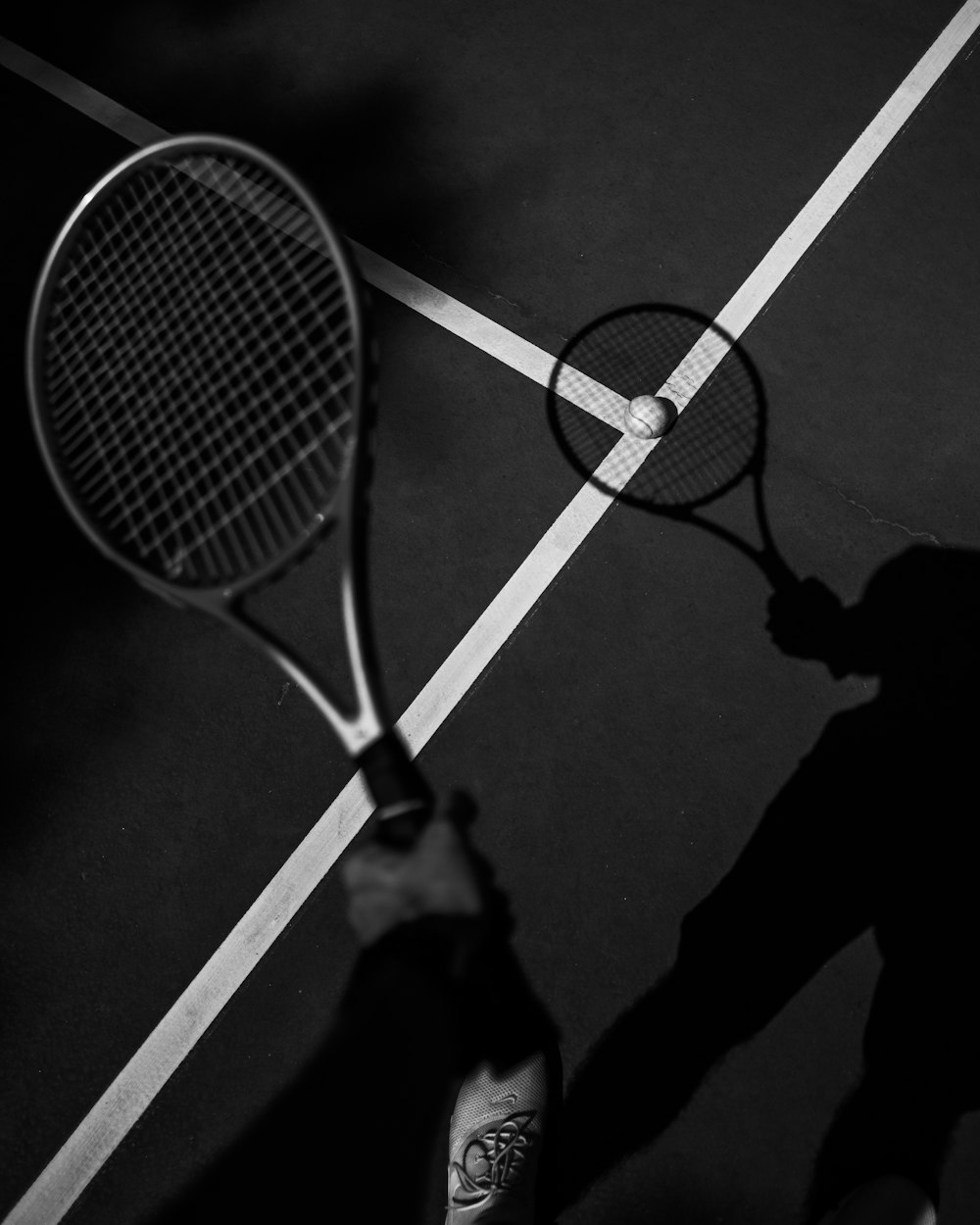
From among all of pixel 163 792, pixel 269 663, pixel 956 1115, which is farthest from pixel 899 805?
pixel 163 792

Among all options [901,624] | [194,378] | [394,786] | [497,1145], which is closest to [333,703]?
[394,786]

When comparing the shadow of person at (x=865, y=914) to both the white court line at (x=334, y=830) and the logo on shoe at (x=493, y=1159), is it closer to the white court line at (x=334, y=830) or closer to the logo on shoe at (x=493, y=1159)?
the logo on shoe at (x=493, y=1159)

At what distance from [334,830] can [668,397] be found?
266 cm

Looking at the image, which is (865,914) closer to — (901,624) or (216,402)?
(901,624)

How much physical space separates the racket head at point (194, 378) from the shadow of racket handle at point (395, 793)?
59 centimetres

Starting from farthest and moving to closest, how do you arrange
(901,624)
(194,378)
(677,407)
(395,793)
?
(677,407)
(901,624)
(194,378)
(395,793)

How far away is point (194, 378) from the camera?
369 cm

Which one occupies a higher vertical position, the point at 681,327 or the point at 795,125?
the point at 795,125

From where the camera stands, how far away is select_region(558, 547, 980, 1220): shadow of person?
3762 mm

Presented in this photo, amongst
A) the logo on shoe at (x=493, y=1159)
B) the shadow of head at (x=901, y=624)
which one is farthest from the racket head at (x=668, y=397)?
the logo on shoe at (x=493, y=1159)

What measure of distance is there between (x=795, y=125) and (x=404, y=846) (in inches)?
188

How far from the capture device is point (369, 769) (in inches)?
98.7

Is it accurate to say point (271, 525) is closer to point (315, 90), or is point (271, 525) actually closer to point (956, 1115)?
point (315, 90)

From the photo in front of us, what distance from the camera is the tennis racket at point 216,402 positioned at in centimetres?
254
